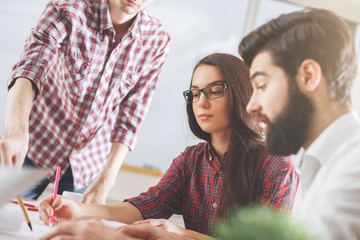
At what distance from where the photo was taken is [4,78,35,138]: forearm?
1.19m

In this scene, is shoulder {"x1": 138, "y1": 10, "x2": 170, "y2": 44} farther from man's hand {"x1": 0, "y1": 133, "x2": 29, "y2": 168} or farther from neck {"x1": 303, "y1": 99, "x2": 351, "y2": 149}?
neck {"x1": 303, "y1": 99, "x2": 351, "y2": 149}

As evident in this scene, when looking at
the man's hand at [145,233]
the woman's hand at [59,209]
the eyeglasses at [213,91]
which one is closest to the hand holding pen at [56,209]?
the woman's hand at [59,209]

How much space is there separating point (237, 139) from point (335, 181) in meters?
0.75

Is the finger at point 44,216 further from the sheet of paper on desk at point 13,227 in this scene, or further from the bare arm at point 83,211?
the sheet of paper on desk at point 13,227

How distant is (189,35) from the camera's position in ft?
11.1

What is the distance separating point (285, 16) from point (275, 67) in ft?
0.53

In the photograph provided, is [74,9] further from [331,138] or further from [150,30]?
[331,138]

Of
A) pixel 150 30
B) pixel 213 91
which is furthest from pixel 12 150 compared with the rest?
pixel 150 30

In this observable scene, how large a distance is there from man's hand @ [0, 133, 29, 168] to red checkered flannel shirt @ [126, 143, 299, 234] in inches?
20.7

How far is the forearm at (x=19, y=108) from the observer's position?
1.19 m

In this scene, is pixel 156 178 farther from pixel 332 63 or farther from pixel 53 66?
pixel 332 63

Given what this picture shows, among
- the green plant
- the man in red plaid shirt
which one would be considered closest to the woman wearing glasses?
the man in red plaid shirt

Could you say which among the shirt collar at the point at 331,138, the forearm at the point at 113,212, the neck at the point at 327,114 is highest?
the neck at the point at 327,114

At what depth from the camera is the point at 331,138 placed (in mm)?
850
